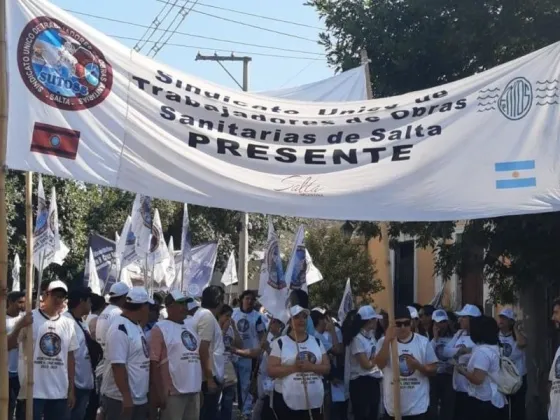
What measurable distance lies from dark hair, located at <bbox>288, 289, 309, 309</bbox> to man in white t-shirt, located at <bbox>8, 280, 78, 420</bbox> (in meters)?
2.73

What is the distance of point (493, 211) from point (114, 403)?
4096 mm

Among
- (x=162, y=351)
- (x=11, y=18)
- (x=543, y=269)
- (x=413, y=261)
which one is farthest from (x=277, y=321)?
(x=413, y=261)

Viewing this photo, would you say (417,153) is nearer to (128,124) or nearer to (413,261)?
(128,124)

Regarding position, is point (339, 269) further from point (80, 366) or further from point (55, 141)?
point (55, 141)

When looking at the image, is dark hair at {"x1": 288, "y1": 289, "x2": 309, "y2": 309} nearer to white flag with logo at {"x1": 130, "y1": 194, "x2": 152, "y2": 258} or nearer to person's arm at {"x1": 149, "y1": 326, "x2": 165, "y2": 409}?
person's arm at {"x1": 149, "y1": 326, "x2": 165, "y2": 409}

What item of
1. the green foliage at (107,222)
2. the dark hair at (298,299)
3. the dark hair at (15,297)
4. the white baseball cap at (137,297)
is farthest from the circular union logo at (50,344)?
the green foliage at (107,222)

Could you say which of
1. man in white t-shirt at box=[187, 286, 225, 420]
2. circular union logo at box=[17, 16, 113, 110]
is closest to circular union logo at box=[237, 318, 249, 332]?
man in white t-shirt at box=[187, 286, 225, 420]

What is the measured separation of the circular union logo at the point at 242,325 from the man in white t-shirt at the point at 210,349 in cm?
165

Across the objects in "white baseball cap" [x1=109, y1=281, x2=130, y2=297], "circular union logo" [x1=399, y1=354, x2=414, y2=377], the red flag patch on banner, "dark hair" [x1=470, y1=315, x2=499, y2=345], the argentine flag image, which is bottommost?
"circular union logo" [x1=399, y1=354, x2=414, y2=377]

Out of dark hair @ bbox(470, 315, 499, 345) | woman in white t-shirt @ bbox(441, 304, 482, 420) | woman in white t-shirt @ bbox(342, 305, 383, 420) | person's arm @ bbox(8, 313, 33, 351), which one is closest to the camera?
person's arm @ bbox(8, 313, 33, 351)

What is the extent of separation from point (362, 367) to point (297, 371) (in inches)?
93.2

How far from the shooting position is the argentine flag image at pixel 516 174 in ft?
23.0

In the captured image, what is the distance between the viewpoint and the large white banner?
639 centimetres

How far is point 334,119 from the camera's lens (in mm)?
7375
